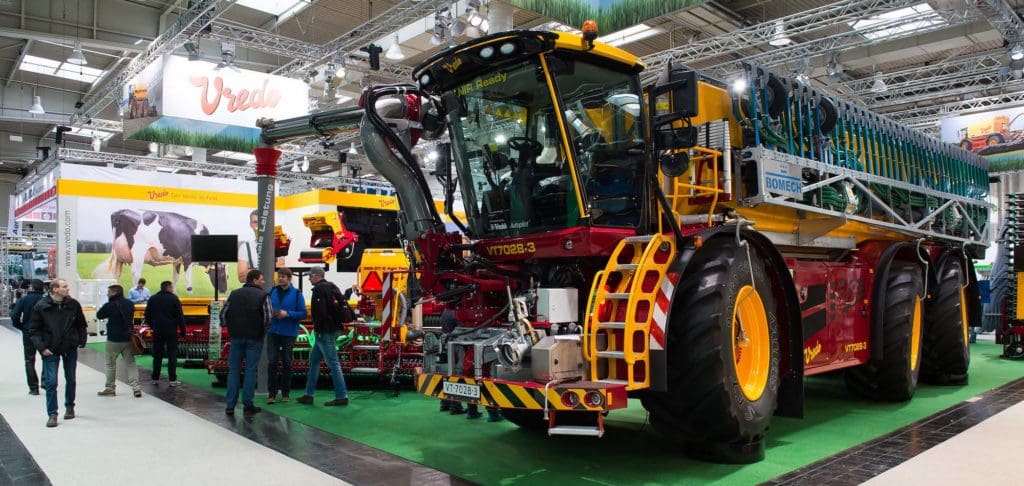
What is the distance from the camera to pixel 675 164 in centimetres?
529

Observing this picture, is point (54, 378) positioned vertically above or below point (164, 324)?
below

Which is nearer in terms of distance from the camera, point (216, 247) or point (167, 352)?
point (167, 352)

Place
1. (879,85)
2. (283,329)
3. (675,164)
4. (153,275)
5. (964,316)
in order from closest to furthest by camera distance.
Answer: (675,164)
(283,329)
(964,316)
(879,85)
(153,275)

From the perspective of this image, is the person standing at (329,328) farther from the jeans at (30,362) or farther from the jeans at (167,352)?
the jeans at (30,362)

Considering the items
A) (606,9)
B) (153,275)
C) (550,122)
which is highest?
(606,9)

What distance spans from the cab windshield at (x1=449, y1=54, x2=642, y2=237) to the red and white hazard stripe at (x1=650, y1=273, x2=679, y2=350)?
2.54 ft

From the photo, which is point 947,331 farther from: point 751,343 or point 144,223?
point 144,223

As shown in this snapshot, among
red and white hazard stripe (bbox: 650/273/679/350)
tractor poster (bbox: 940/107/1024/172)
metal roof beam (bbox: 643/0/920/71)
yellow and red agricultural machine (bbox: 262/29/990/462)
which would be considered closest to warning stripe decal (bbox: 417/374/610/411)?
yellow and red agricultural machine (bbox: 262/29/990/462)

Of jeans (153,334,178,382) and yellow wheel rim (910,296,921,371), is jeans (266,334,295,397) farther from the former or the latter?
yellow wheel rim (910,296,921,371)

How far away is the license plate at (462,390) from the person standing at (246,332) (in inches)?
151

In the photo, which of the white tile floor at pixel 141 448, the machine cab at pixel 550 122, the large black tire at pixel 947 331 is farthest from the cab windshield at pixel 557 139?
the large black tire at pixel 947 331

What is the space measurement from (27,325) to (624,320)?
8727mm

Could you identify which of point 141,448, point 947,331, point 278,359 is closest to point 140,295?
point 278,359

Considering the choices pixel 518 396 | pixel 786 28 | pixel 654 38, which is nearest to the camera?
pixel 518 396
